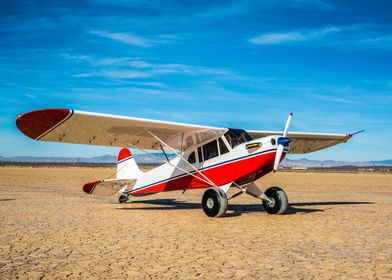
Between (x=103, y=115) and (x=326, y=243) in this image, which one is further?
(x=103, y=115)

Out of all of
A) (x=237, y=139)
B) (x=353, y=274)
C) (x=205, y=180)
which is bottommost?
(x=353, y=274)

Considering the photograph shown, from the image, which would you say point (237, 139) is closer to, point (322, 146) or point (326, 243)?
point (326, 243)

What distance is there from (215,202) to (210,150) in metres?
2.05

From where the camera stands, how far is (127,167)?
1608 centimetres

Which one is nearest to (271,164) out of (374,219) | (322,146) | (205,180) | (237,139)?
(237,139)

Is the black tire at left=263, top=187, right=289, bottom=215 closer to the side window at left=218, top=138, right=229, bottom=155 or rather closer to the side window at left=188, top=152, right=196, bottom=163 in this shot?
the side window at left=218, top=138, right=229, bottom=155

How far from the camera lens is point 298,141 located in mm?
16125

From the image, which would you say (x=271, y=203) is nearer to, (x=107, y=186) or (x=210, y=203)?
(x=210, y=203)

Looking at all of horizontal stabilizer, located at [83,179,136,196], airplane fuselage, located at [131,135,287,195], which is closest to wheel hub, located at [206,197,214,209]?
airplane fuselage, located at [131,135,287,195]

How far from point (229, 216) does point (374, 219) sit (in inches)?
157

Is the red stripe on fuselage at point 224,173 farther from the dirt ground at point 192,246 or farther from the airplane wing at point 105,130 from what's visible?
the dirt ground at point 192,246

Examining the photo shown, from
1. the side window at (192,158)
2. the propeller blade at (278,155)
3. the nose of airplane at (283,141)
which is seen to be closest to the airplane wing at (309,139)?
the side window at (192,158)

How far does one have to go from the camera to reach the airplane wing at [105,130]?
1050cm

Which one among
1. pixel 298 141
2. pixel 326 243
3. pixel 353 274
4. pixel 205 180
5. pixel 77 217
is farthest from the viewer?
pixel 298 141
